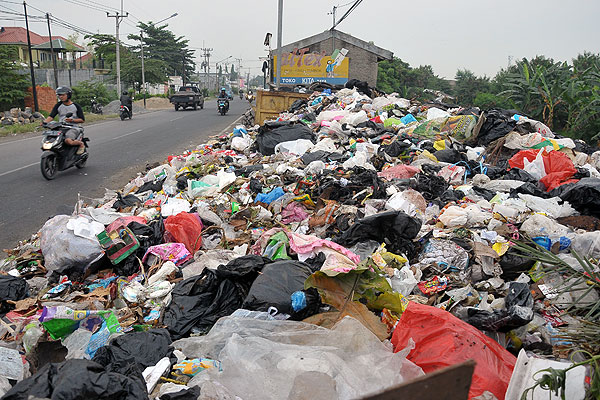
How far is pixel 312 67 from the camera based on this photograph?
22.6m

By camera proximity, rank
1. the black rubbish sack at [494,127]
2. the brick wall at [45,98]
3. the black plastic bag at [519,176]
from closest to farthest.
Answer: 1. the black plastic bag at [519,176]
2. the black rubbish sack at [494,127]
3. the brick wall at [45,98]

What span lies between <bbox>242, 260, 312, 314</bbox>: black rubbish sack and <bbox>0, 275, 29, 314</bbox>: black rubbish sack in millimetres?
1907

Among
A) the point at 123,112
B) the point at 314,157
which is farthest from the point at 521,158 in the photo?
the point at 123,112

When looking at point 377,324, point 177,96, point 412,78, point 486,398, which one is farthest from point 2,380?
point 412,78

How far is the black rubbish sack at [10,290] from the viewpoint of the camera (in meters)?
3.47

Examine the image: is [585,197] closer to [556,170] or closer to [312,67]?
[556,170]

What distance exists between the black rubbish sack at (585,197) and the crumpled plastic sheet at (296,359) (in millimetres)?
3566

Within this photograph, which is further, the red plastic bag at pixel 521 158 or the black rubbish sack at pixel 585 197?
the red plastic bag at pixel 521 158

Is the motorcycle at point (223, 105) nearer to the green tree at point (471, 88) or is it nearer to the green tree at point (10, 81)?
the green tree at point (10, 81)

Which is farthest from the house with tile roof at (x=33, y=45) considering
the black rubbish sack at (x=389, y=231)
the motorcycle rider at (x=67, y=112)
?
the black rubbish sack at (x=389, y=231)

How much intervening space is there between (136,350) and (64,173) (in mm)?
6973

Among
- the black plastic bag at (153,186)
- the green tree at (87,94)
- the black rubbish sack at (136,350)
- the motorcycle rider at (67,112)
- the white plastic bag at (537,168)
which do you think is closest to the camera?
the black rubbish sack at (136,350)

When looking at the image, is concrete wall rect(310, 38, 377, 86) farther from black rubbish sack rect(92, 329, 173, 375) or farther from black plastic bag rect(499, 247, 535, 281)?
black rubbish sack rect(92, 329, 173, 375)

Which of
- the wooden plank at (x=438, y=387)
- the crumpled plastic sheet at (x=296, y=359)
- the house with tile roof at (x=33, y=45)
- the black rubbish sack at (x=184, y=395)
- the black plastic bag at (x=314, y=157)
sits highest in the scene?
the house with tile roof at (x=33, y=45)
